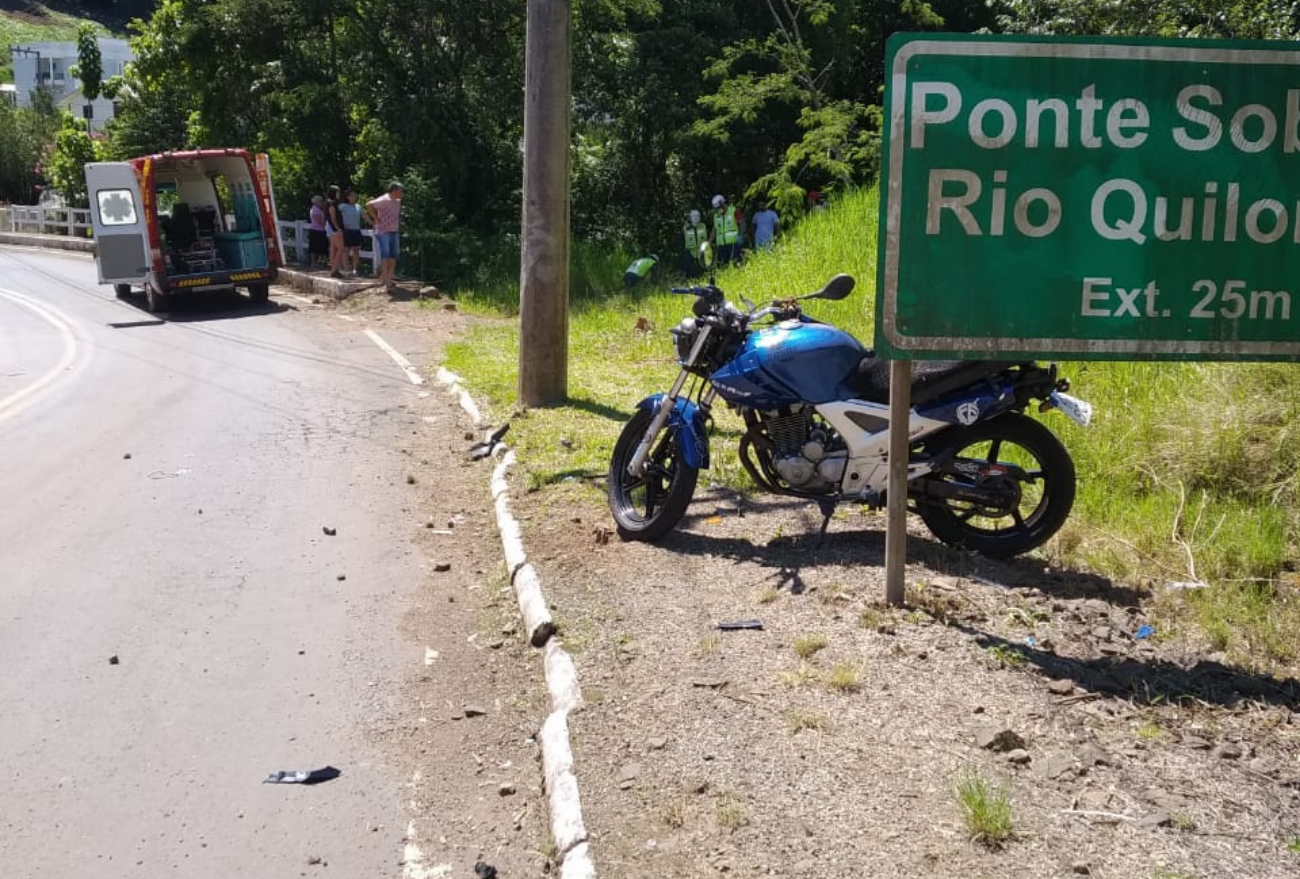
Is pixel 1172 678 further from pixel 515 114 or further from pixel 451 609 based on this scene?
pixel 515 114

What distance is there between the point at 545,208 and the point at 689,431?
473cm

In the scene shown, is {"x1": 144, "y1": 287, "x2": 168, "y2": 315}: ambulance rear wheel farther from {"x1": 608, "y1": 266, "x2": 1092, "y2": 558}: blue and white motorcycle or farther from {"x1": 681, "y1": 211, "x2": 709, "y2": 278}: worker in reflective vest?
{"x1": 608, "y1": 266, "x2": 1092, "y2": 558}: blue and white motorcycle

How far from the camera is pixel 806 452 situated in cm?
670

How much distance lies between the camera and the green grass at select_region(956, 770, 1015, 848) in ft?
12.3

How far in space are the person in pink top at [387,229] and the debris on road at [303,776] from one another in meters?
18.5

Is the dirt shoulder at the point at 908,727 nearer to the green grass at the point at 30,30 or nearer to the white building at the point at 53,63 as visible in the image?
the white building at the point at 53,63

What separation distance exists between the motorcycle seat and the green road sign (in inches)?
28.4

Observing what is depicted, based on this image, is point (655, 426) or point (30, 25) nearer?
point (655, 426)

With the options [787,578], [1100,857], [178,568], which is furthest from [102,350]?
[1100,857]

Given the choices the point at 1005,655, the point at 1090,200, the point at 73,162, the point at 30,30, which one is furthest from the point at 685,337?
the point at 30,30

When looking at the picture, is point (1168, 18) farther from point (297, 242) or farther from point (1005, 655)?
point (297, 242)

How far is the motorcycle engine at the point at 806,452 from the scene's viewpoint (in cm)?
668

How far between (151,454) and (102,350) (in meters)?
7.66

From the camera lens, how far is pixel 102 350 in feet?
55.7
